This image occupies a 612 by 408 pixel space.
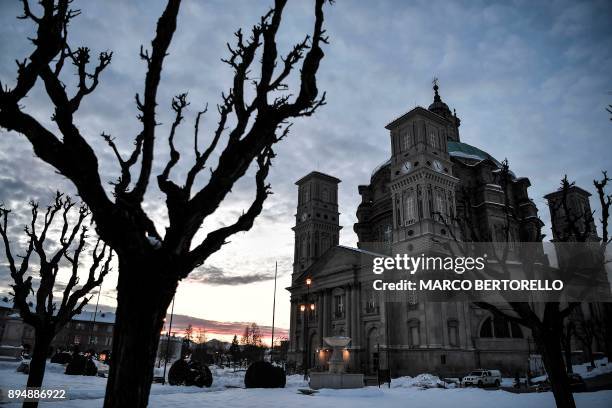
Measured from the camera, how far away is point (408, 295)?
4122cm

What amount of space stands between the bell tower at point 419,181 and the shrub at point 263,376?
22.9m

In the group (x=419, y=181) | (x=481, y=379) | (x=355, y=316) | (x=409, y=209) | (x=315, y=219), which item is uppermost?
(x=315, y=219)

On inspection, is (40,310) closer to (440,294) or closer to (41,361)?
(41,361)

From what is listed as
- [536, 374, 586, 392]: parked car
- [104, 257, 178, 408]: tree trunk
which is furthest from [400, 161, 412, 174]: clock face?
[104, 257, 178, 408]: tree trunk

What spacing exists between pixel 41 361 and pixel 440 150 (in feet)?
144

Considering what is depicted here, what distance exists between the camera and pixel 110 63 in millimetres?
7383

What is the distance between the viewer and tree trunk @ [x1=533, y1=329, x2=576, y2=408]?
1057cm

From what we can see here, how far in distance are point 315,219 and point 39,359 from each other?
167ft

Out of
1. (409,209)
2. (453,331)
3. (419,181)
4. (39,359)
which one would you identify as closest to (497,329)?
(453,331)

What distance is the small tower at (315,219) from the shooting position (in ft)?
194

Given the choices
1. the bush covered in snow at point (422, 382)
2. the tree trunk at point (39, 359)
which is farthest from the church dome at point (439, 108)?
the tree trunk at point (39, 359)

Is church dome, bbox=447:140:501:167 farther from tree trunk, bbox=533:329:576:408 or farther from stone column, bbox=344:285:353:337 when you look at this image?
tree trunk, bbox=533:329:576:408

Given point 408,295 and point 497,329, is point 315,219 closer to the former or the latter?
point 408,295

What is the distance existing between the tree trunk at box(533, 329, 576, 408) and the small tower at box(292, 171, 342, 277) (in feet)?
155
